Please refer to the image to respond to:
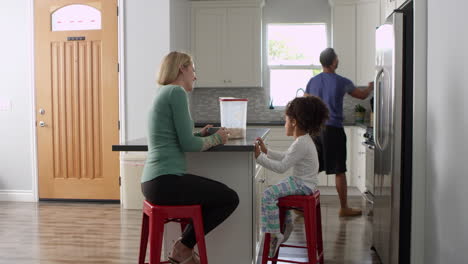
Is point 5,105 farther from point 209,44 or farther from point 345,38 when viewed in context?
point 345,38

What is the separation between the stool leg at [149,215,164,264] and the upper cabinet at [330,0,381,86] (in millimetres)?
4156

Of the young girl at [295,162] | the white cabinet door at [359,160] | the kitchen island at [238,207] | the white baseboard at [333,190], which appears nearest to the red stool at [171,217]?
the kitchen island at [238,207]

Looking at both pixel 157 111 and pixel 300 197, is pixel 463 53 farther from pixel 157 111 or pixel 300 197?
pixel 157 111

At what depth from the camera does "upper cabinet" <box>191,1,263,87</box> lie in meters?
6.21

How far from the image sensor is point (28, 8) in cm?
554

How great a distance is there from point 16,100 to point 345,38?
3.99m

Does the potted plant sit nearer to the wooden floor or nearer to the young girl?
the wooden floor

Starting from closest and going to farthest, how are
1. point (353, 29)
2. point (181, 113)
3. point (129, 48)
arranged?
point (181, 113), point (129, 48), point (353, 29)

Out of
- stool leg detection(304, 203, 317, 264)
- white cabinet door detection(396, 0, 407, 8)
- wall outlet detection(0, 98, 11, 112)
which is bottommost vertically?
Result: stool leg detection(304, 203, 317, 264)

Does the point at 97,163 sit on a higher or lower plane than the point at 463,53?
lower

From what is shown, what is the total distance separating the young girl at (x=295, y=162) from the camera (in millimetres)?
2713

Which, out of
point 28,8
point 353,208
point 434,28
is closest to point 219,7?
point 28,8

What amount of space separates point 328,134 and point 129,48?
7.86 feet

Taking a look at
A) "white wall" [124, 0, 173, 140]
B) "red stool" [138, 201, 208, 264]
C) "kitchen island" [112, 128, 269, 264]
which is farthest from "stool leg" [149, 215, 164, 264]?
"white wall" [124, 0, 173, 140]
